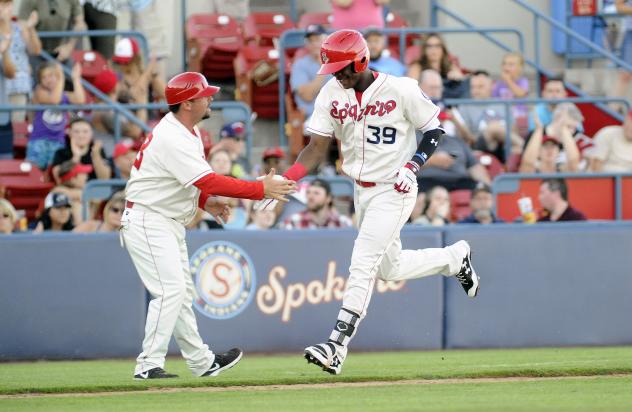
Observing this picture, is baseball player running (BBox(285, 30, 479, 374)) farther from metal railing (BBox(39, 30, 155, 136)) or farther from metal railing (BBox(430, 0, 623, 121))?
metal railing (BBox(430, 0, 623, 121))

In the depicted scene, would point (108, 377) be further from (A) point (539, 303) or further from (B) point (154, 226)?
(A) point (539, 303)

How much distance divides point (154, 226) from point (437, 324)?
4214 mm

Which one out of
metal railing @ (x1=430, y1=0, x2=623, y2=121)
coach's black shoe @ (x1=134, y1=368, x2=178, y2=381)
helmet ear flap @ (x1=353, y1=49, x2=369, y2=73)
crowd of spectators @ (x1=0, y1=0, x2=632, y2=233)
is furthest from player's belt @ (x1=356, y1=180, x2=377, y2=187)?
metal railing @ (x1=430, y1=0, x2=623, y2=121)

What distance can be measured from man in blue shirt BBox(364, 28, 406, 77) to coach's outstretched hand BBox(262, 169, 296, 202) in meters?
5.47

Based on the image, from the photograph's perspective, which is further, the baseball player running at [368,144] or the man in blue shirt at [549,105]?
the man in blue shirt at [549,105]

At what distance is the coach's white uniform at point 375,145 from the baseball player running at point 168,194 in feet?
1.61

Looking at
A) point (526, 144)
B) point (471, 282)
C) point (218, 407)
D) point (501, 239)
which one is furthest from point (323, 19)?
point (218, 407)

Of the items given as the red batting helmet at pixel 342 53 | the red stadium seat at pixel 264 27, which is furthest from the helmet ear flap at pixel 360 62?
the red stadium seat at pixel 264 27

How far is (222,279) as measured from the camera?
12102 millimetres

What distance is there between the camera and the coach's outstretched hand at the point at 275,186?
8.73 meters

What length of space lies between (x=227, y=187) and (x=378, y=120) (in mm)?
1081

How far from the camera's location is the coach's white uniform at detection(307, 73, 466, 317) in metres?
8.64

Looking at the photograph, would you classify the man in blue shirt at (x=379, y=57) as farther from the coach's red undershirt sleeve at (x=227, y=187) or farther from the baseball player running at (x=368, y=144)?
the coach's red undershirt sleeve at (x=227, y=187)

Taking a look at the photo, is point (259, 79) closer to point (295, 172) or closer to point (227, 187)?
point (295, 172)
